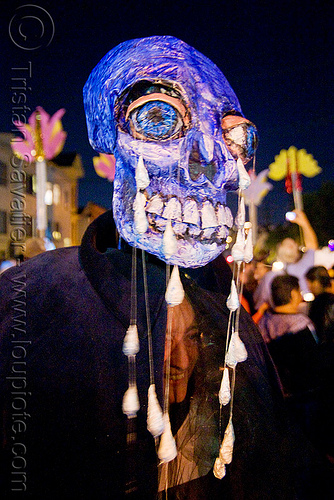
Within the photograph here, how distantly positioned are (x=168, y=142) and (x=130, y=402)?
0.85 metres

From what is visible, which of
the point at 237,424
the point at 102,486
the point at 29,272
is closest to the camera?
the point at 102,486

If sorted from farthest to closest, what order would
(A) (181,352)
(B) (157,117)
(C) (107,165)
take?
(C) (107,165) < (A) (181,352) < (B) (157,117)

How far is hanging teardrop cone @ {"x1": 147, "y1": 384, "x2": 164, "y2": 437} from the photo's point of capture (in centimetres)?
92

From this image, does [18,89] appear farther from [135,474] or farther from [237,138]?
[135,474]

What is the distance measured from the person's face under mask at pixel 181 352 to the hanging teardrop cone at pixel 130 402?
26 cm

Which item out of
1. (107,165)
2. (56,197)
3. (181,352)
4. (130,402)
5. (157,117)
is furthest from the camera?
(56,197)

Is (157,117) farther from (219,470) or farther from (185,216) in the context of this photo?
(219,470)

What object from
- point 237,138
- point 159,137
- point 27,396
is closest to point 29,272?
point 27,396

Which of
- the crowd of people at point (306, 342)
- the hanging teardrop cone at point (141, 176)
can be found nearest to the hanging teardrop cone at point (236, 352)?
the hanging teardrop cone at point (141, 176)

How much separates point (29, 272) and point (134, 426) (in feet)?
2.07

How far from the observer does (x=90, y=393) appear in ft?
3.03

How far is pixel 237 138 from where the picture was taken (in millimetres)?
1137

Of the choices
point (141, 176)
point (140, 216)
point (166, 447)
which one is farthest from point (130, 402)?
point (141, 176)

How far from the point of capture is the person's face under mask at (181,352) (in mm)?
1151
